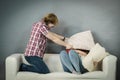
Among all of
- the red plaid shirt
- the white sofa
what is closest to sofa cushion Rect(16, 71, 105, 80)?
the white sofa

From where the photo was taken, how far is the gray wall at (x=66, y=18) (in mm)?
4660

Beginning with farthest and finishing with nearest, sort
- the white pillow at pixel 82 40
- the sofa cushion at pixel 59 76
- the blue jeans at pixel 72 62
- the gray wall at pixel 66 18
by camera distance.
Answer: the gray wall at pixel 66 18 < the white pillow at pixel 82 40 < the blue jeans at pixel 72 62 < the sofa cushion at pixel 59 76

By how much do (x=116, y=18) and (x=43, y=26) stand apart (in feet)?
5.09

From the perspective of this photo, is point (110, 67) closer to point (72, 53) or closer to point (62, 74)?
point (72, 53)

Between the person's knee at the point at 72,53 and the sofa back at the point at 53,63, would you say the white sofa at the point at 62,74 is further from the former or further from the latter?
the sofa back at the point at 53,63

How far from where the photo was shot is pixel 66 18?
185 inches

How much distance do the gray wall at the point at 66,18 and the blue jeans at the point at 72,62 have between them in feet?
2.52

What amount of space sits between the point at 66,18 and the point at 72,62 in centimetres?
112

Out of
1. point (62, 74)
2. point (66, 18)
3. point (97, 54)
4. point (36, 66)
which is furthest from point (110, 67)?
point (66, 18)

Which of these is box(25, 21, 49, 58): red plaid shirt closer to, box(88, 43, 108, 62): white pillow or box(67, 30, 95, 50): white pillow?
box(67, 30, 95, 50): white pillow

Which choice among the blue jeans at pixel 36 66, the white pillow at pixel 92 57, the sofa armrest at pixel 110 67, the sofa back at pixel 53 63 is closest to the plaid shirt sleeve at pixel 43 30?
the blue jeans at pixel 36 66

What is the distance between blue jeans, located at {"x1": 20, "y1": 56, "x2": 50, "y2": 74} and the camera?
393 cm

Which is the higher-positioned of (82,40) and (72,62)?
(82,40)

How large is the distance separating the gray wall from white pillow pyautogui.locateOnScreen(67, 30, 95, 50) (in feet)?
0.94
